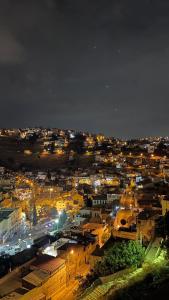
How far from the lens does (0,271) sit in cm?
1630

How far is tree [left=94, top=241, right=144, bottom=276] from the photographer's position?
12.5 metres

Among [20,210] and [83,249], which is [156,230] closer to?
[83,249]

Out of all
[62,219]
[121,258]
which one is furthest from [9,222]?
[121,258]

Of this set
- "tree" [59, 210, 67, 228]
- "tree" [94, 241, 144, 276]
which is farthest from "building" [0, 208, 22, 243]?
"tree" [94, 241, 144, 276]

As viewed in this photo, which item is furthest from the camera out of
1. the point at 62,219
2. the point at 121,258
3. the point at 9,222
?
the point at 62,219

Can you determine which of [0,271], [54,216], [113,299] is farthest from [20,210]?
[113,299]

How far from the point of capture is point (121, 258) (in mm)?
12672

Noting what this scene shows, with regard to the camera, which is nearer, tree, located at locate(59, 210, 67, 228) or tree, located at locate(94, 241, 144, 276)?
tree, located at locate(94, 241, 144, 276)

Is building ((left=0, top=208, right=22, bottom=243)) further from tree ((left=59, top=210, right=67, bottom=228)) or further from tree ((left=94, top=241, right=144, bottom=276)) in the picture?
tree ((left=94, top=241, right=144, bottom=276))

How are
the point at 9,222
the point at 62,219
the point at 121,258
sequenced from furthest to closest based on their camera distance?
1. the point at 62,219
2. the point at 9,222
3. the point at 121,258

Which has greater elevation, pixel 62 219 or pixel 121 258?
pixel 62 219

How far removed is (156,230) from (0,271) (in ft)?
25.7

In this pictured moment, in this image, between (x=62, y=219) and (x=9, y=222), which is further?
(x=62, y=219)

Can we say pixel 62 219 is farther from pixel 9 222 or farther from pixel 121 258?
pixel 121 258
